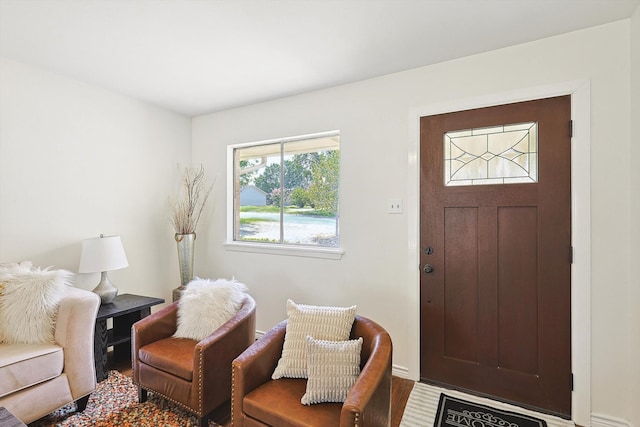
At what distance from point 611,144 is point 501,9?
1031 mm

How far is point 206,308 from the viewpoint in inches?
86.0

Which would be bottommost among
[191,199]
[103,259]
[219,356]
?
[219,356]

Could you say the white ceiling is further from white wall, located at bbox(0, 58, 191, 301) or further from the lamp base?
the lamp base

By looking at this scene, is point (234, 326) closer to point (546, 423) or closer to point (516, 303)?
point (516, 303)

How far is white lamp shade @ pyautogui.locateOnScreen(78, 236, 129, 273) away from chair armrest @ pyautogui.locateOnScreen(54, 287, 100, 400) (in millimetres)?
487

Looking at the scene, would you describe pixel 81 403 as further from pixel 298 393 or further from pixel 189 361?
pixel 298 393

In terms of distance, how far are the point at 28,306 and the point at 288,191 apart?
210 cm

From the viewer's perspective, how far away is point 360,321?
1884 mm

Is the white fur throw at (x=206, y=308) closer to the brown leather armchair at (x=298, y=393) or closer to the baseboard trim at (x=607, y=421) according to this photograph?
the brown leather armchair at (x=298, y=393)

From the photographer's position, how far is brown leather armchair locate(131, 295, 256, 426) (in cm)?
181

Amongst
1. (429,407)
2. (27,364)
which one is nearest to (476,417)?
(429,407)

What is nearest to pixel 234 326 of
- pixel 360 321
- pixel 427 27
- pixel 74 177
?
pixel 360 321

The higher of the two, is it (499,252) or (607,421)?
(499,252)

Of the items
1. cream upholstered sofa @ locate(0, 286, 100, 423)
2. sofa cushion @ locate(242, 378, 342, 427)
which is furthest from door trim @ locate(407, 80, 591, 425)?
cream upholstered sofa @ locate(0, 286, 100, 423)
